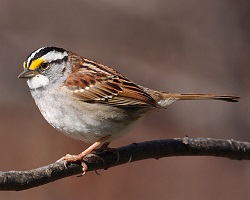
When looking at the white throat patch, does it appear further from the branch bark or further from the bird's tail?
the bird's tail

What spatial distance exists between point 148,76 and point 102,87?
302cm

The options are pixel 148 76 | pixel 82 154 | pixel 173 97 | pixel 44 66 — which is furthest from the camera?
pixel 148 76

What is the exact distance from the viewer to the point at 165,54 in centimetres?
838

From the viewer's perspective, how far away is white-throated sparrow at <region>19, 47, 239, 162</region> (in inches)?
188

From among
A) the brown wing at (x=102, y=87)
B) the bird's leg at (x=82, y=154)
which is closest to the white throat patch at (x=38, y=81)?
the brown wing at (x=102, y=87)

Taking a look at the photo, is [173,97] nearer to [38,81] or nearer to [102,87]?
[102,87]

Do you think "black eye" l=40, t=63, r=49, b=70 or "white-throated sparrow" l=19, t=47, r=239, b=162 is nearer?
"white-throated sparrow" l=19, t=47, r=239, b=162

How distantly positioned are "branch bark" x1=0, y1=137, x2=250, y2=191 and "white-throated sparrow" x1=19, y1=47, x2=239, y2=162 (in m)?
0.22

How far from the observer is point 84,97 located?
4.95m

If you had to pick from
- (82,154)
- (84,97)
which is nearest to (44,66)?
(84,97)

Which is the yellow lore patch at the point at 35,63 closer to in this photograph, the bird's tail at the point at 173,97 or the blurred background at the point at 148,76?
the bird's tail at the point at 173,97

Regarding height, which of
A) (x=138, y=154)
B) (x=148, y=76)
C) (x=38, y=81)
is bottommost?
(x=138, y=154)

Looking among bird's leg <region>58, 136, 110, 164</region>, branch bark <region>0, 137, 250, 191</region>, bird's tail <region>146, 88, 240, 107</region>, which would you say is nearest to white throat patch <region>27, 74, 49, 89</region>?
bird's leg <region>58, 136, 110, 164</region>

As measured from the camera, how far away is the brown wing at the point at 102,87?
16.4 ft
